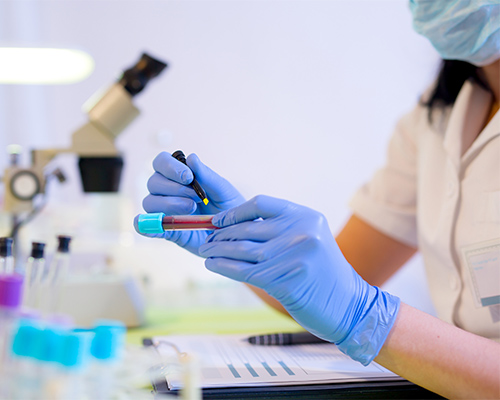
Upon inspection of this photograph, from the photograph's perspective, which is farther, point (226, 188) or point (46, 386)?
point (226, 188)

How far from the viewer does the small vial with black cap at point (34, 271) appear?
2.23 feet

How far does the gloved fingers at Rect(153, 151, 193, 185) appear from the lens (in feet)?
2.26

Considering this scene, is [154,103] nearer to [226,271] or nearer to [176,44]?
[176,44]

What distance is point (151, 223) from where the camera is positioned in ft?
1.98

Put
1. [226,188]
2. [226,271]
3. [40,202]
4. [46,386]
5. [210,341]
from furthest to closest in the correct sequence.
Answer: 1. [40,202]
2. [210,341]
3. [226,188]
4. [226,271]
5. [46,386]

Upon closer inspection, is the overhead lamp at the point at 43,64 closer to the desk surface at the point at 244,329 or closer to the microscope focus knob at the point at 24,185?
the microscope focus knob at the point at 24,185

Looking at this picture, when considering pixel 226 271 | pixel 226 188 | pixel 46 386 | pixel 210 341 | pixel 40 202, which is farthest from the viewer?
pixel 40 202

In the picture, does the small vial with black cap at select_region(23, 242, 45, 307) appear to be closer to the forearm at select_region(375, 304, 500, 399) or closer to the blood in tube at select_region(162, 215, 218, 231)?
the blood in tube at select_region(162, 215, 218, 231)

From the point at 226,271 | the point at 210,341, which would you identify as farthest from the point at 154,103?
the point at 226,271

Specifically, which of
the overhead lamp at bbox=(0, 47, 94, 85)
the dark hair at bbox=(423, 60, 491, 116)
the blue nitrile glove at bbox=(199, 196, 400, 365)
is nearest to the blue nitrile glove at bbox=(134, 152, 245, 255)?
the blue nitrile glove at bbox=(199, 196, 400, 365)

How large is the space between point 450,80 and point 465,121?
0.46ft

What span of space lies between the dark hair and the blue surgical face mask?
0.53 ft

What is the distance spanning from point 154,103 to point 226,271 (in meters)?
1.91

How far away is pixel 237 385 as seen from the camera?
61 centimetres
